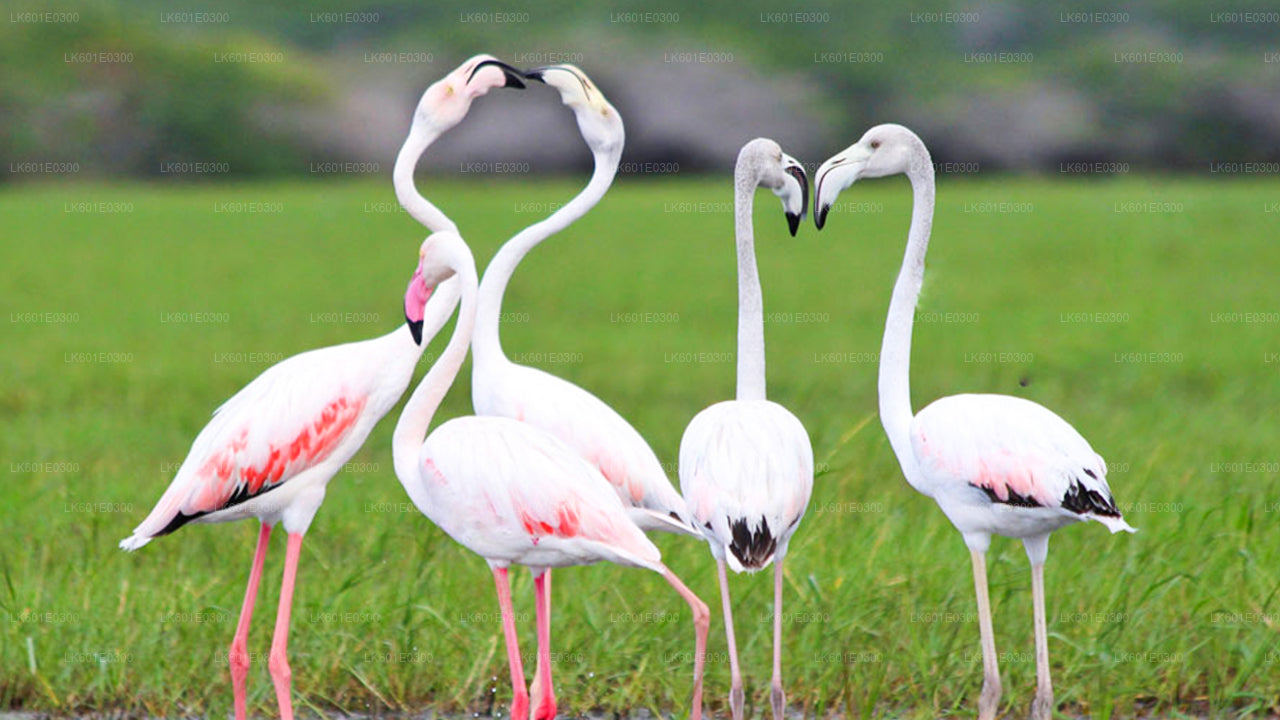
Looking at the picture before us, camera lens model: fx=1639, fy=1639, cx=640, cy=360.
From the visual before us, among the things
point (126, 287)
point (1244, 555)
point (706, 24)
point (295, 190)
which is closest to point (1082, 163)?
point (706, 24)

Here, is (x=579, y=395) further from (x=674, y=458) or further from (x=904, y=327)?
(x=674, y=458)

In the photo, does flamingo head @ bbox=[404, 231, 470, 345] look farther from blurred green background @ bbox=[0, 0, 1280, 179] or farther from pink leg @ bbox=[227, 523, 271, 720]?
blurred green background @ bbox=[0, 0, 1280, 179]

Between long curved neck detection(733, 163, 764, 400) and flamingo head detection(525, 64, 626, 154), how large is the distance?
65 cm

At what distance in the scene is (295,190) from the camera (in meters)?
28.9

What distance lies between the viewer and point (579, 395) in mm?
5789

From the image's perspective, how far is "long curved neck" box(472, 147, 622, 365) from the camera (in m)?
5.84

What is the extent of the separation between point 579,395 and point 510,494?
3.19ft

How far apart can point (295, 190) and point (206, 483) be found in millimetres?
24296

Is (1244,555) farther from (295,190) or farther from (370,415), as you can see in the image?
(295,190)

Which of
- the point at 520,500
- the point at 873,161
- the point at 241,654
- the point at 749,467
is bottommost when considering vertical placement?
the point at 241,654

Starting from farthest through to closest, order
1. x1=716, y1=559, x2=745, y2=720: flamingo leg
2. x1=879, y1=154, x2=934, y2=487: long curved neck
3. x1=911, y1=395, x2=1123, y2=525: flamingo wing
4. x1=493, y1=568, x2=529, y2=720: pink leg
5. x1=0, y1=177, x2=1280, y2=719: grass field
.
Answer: x1=0, y1=177, x2=1280, y2=719: grass field
x1=879, y1=154, x2=934, y2=487: long curved neck
x1=493, y1=568, x2=529, y2=720: pink leg
x1=716, y1=559, x2=745, y2=720: flamingo leg
x1=911, y1=395, x2=1123, y2=525: flamingo wing

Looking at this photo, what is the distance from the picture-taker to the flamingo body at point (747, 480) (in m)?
4.71

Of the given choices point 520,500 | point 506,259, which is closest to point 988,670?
point 520,500

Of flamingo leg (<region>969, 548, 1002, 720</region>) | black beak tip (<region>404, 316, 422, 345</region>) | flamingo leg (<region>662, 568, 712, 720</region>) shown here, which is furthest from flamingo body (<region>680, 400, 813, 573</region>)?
black beak tip (<region>404, 316, 422, 345</region>)
